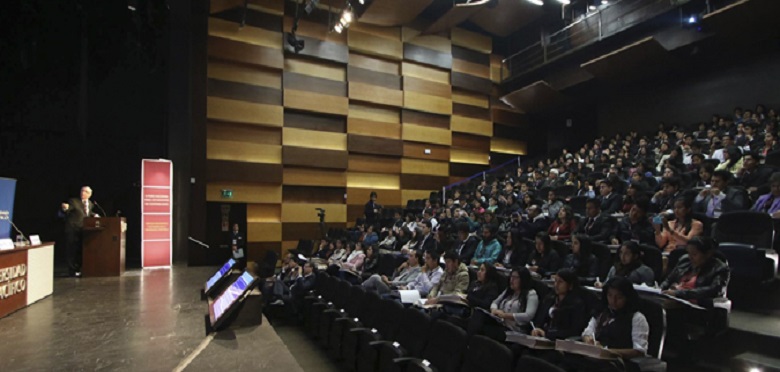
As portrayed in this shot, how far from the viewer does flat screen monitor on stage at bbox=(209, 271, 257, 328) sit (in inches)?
92.8

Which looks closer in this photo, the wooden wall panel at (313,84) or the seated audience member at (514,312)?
the seated audience member at (514,312)

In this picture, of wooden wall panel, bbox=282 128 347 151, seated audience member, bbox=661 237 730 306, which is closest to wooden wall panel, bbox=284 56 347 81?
wooden wall panel, bbox=282 128 347 151

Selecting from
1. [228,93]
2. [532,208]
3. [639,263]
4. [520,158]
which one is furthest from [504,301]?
[520,158]

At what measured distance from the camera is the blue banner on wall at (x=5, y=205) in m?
3.23

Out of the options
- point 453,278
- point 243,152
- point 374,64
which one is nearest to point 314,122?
point 243,152

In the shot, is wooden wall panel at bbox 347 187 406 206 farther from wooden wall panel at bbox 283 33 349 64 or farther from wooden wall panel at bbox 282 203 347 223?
wooden wall panel at bbox 283 33 349 64

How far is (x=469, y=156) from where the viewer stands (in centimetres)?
1019

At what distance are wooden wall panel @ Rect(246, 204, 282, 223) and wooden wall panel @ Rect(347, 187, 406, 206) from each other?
1424mm

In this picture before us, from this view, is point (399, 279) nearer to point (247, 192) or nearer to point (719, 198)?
point (719, 198)

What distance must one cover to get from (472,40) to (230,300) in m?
9.28

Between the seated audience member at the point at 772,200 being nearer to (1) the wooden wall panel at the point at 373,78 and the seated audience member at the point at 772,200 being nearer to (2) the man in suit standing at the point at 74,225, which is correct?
(2) the man in suit standing at the point at 74,225

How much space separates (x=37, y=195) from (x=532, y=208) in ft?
25.1

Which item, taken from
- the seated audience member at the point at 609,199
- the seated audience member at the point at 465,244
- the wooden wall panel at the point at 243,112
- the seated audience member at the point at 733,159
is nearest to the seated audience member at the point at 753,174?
the seated audience member at the point at 733,159

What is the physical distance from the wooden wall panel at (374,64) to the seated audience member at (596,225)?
19.5 feet
